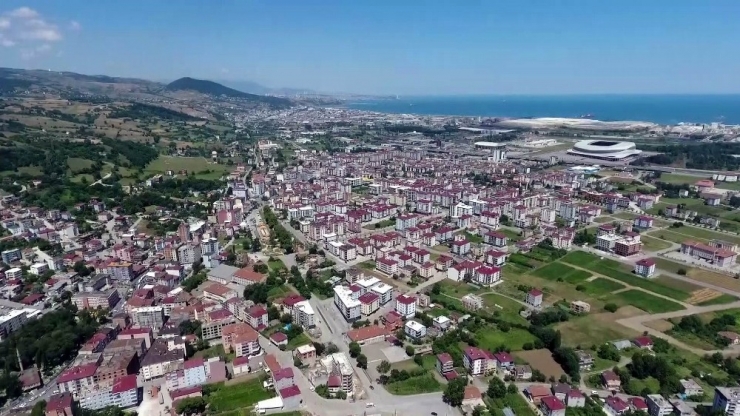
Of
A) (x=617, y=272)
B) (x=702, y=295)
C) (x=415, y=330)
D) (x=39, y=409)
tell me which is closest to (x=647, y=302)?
(x=702, y=295)

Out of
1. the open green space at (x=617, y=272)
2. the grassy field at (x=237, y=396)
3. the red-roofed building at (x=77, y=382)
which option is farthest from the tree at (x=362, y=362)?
the open green space at (x=617, y=272)

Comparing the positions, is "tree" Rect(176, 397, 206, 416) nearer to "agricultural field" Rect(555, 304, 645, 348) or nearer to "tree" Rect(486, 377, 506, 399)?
"tree" Rect(486, 377, 506, 399)

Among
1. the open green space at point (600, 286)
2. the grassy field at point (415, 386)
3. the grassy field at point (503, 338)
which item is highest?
the open green space at point (600, 286)

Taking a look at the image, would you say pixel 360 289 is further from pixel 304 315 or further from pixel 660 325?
pixel 660 325

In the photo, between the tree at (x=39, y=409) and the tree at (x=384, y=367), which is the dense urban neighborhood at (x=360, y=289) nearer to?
the tree at (x=384, y=367)

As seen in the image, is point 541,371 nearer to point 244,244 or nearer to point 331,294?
point 331,294

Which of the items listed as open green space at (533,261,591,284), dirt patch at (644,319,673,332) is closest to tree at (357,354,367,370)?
dirt patch at (644,319,673,332)
